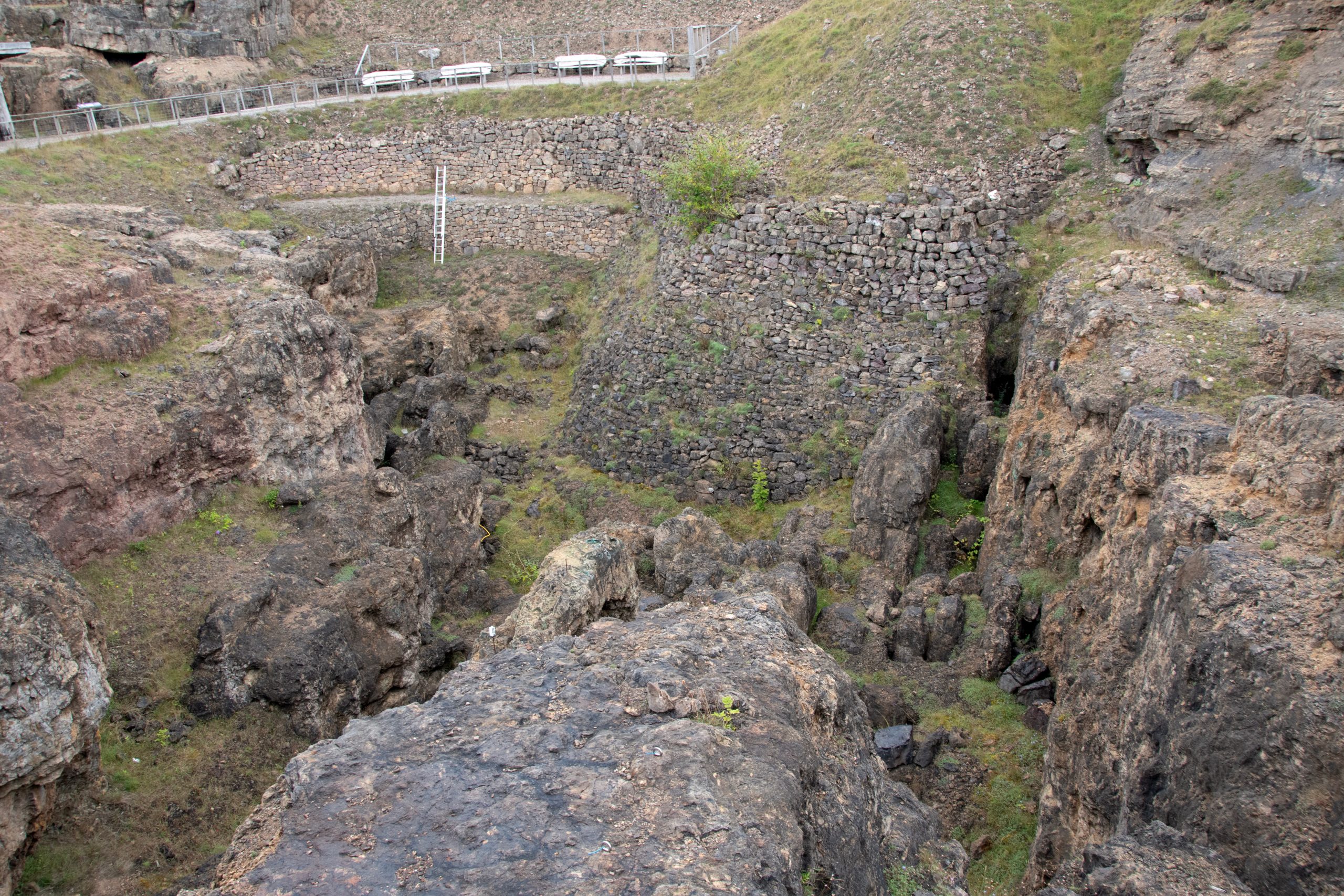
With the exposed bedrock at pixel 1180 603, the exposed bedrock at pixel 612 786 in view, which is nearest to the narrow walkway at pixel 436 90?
the exposed bedrock at pixel 1180 603

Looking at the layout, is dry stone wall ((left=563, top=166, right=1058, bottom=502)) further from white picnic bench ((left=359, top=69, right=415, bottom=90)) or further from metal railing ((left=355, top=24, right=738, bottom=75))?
white picnic bench ((left=359, top=69, right=415, bottom=90))

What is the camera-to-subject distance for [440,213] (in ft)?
112

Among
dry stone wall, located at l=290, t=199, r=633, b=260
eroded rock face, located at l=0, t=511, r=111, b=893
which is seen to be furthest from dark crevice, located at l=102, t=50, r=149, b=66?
eroded rock face, located at l=0, t=511, r=111, b=893

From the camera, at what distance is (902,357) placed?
2436 cm

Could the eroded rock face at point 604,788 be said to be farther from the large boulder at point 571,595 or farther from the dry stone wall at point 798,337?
the dry stone wall at point 798,337

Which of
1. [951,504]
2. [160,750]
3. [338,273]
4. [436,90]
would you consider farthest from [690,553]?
[436,90]

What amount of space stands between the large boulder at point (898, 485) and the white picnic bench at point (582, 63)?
2160 cm

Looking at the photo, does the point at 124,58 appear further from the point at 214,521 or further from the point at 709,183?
the point at 214,521

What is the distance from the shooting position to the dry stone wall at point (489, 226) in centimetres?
3294

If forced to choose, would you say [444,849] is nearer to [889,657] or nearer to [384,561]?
[384,561]

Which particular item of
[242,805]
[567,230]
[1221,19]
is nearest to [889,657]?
[242,805]

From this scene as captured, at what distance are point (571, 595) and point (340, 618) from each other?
4553mm

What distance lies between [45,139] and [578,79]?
18.3 meters

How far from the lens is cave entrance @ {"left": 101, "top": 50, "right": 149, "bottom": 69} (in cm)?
3584
